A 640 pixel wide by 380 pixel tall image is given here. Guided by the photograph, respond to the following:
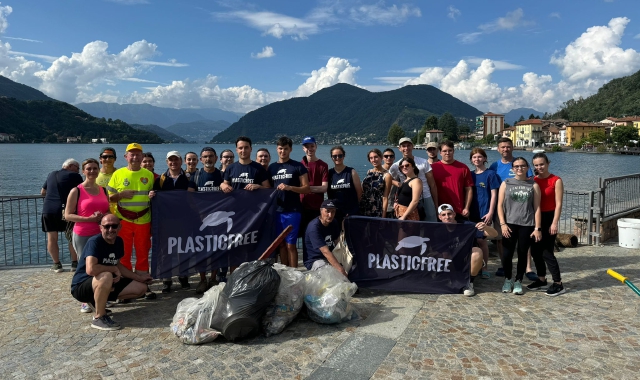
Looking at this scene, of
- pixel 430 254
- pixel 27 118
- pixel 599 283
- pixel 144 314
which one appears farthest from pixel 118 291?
pixel 27 118

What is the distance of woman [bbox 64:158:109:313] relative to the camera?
17.7ft

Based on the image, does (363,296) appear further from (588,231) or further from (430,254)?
(588,231)

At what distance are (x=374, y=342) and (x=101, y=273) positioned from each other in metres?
3.16

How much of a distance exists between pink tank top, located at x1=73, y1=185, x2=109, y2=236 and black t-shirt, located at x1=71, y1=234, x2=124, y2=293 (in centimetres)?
76

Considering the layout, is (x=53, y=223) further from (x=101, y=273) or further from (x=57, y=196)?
(x=101, y=273)

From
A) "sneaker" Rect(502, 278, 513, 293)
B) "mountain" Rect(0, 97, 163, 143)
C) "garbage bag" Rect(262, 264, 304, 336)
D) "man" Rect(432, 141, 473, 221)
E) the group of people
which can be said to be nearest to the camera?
"garbage bag" Rect(262, 264, 304, 336)

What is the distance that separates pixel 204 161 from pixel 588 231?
27.0ft

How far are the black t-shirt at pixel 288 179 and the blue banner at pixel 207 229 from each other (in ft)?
0.48

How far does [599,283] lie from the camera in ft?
20.5

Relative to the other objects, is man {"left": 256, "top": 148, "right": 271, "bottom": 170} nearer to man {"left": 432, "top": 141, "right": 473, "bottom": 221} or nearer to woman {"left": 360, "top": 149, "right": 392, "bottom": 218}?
woman {"left": 360, "top": 149, "right": 392, "bottom": 218}

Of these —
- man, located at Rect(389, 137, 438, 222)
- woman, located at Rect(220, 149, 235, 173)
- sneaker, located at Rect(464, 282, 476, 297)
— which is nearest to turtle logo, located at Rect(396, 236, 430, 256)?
man, located at Rect(389, 137, 438, 222)

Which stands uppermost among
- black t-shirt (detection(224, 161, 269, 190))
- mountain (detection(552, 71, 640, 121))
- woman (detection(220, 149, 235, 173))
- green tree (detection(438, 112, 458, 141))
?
mountain (detection(552, 71, 640, 121))

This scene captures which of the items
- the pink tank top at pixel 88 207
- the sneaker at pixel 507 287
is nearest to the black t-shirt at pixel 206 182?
the pink tank top at pixel 88 207

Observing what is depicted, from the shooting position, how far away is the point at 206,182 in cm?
623
